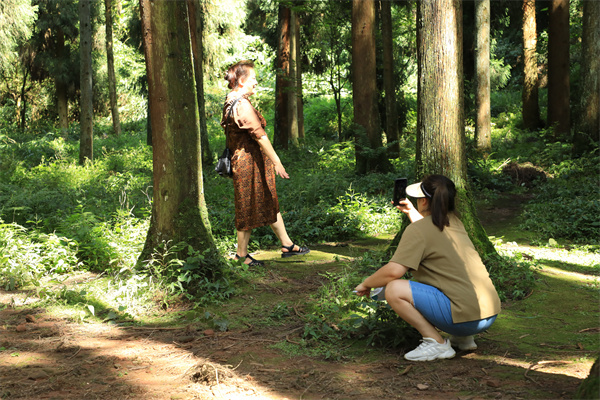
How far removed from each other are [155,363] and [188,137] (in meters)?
2.63

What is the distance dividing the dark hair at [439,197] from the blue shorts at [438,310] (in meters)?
0.47

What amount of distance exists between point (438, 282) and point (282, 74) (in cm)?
1729

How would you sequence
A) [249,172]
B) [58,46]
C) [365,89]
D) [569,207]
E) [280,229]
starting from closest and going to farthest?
[249,172] → [280,229] → [569,207] → [365,89] → [58,46]

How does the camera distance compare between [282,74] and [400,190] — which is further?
[282,74]

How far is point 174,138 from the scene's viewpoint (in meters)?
5.64

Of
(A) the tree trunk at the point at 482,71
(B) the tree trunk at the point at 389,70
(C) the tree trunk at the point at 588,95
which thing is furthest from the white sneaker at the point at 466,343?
(B) the tree trunk at the point at 389,70

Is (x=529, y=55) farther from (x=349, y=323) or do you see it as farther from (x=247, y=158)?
(x=349, y=323)

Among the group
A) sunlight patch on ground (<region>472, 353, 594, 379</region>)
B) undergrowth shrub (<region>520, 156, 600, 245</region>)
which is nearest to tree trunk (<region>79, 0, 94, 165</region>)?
undergrowth shrub (<region>520, 156, 600, 245</region>)

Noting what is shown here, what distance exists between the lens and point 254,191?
260 inches

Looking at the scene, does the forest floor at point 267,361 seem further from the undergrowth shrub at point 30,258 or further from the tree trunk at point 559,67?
the tree trunk at point 559,67

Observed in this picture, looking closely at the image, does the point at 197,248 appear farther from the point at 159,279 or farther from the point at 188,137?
the point at 188,137

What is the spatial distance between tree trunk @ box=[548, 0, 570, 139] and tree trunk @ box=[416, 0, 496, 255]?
12392mm

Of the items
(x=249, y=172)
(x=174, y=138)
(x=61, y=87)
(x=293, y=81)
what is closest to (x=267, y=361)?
(x=174, y=138)

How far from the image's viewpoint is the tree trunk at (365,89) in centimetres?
1279
